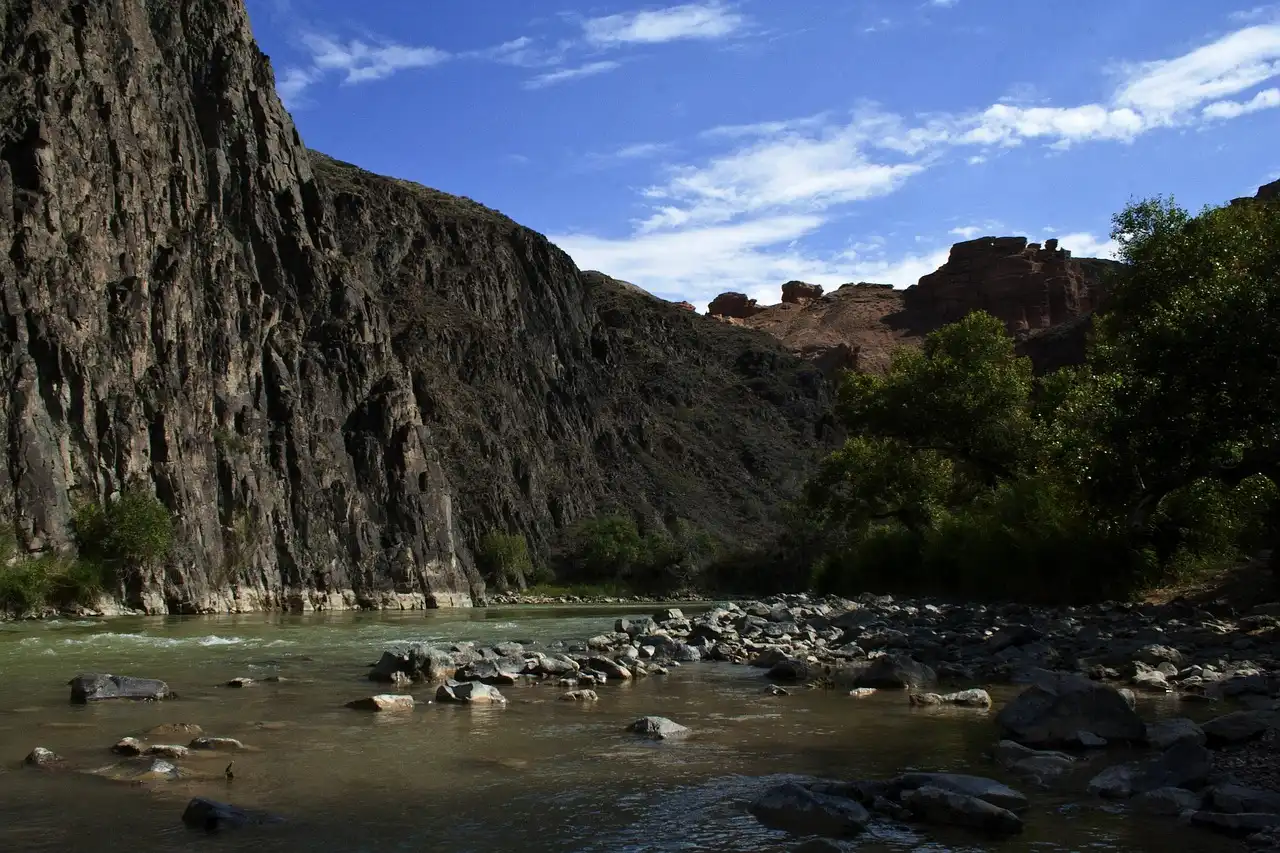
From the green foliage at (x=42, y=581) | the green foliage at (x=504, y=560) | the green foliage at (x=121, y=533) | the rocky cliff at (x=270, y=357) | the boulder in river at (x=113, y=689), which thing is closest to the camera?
the boulder in river at (x=113, y=689)

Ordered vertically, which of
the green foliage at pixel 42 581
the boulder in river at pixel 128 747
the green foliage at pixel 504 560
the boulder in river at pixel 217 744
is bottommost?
the green foliage at pixel 504 560

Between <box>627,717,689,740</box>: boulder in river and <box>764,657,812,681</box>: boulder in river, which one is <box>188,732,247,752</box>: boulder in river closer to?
<box>627,717,689,740</box>: boulder in river

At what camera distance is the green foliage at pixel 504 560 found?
335 ft

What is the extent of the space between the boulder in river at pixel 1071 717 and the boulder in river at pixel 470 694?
559cm

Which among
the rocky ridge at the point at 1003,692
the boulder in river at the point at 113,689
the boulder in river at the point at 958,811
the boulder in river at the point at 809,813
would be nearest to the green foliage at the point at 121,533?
the rocky ridge at the point at 1003,692

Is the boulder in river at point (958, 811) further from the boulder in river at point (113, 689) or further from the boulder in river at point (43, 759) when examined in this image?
the boulder in river at point (113, 689)

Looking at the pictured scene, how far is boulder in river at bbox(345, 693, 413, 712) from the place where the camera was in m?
10.9

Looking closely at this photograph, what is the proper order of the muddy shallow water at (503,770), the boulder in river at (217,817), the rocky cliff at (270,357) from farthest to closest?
the rocky cliff at (270,357) → the boulder in river at (217,817) → the muddy shallow water at (503,770)

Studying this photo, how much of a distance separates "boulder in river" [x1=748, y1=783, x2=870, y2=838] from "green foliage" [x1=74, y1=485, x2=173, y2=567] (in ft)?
179

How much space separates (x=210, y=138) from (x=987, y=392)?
72.4 meters

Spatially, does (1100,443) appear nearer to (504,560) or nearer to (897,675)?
(897,675)

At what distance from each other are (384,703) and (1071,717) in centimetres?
687

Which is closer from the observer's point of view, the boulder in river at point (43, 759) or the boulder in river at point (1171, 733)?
the boulder in river at point (43, 759)

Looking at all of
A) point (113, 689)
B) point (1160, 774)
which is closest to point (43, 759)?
point (113, 689)
